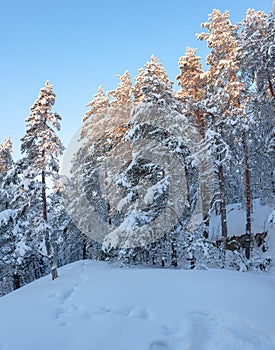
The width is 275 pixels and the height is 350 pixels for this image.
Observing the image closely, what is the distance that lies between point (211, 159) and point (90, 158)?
11848 mm

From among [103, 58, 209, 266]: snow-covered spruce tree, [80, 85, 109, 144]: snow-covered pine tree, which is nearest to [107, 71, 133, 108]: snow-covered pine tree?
[80, 85, 109, 144]: snow-covered pine tree

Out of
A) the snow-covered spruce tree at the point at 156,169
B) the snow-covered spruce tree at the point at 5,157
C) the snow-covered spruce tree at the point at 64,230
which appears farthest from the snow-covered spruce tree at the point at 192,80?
the snow-covered spruce tree at the point at 5,157

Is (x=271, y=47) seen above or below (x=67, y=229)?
above

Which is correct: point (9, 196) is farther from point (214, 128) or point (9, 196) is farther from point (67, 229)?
point (214, 128)

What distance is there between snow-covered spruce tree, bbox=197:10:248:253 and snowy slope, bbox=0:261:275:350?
8867 mm

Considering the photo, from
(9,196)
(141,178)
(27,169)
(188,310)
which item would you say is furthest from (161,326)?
(9,196)

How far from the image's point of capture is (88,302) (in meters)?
6.40

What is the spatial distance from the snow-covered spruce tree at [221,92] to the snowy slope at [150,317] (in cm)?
887

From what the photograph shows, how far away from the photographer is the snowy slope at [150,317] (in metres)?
4.50

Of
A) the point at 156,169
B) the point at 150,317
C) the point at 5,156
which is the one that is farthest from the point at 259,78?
the point at 5,156

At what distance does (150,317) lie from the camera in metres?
5.30

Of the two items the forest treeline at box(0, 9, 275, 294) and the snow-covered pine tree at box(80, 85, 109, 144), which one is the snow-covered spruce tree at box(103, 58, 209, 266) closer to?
the forest treeline at box(0, 9, 275, 294)

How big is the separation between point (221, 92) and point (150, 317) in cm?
1398

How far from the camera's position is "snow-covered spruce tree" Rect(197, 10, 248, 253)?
15.0 meters
